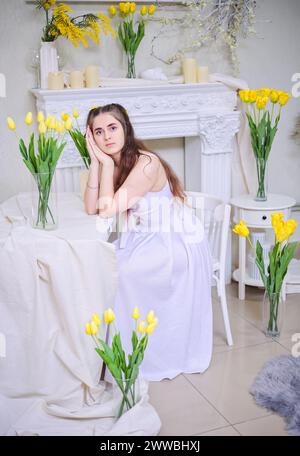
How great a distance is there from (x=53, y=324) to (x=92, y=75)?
1657 mm

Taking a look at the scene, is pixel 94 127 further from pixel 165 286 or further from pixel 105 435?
pixel 105 435

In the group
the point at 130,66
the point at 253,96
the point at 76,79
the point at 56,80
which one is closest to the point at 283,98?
the point at 253,96

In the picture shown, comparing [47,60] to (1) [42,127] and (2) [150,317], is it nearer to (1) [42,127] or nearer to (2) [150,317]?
(1) [42,127]

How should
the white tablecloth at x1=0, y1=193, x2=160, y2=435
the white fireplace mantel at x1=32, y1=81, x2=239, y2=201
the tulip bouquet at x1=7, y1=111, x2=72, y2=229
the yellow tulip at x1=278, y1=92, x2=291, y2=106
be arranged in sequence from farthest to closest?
1. the yellow tulip at x1=278, y1=92, x2=291, y2=106
2. the white fireplace mantel at x1=32, y1=81, x2=239, y2=201
3. the tulip bouquet at x1=7, y1=111, x2=72, y2=229
4. the white tablecloth at x1=0, y1=193, x2=160, y2=435

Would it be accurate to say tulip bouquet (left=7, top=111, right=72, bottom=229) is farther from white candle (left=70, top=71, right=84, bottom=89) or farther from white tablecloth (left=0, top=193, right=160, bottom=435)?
white candle (left=70, top=71, right=84, bottom=89)

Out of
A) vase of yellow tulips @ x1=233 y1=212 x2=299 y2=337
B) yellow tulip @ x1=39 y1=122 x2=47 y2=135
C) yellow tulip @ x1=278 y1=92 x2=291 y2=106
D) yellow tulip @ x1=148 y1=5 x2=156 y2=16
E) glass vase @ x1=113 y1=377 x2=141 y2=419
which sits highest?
yellow tulip @ x1=148 y1=5 x2=156 y2=16

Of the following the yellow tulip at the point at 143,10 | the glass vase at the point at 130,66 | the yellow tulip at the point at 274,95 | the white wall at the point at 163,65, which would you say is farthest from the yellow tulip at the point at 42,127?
the yellow tulip at the point at 274,95

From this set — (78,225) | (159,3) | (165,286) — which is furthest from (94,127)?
(159,3)

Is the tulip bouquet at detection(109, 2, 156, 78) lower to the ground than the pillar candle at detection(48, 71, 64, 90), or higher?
higher

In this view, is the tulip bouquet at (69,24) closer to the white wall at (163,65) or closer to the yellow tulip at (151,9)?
the white wall at (163,65)

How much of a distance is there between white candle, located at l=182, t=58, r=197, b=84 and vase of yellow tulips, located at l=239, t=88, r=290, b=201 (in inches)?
12.5

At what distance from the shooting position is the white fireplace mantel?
3716 mm

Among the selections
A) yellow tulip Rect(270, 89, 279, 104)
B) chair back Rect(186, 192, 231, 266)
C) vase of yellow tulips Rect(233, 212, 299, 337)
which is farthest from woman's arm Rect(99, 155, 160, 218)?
yellow tulip Rect(270, 89, 279, 104)

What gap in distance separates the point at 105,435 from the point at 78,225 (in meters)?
0.96
